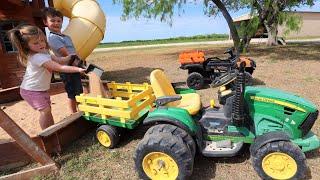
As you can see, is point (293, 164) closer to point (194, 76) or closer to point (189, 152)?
point (189, 152)

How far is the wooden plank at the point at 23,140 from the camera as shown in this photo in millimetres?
3301

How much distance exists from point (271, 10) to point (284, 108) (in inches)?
470

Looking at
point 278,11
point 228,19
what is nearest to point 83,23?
point 228,19

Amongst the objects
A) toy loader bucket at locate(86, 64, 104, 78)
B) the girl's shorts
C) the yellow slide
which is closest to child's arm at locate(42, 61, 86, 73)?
the girl's shorts

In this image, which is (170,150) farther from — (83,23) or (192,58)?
(83,23)

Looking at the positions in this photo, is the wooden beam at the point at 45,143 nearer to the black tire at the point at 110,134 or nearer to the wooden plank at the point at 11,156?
the wooden plank at the point at 11,156

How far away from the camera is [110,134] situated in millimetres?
4023

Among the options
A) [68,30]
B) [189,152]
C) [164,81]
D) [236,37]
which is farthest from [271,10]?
[189,152]

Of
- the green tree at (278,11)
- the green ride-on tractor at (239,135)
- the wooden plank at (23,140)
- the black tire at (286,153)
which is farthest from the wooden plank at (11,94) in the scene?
the green tree at (278,11)

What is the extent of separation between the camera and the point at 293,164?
2912mm

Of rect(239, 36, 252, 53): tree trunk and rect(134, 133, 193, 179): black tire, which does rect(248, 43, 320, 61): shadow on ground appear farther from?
rect(134, 133, 193, 179): black tire

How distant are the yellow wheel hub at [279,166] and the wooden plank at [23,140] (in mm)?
2390

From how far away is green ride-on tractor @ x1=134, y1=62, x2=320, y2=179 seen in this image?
2957 mm

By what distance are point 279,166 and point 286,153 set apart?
0.17 m
